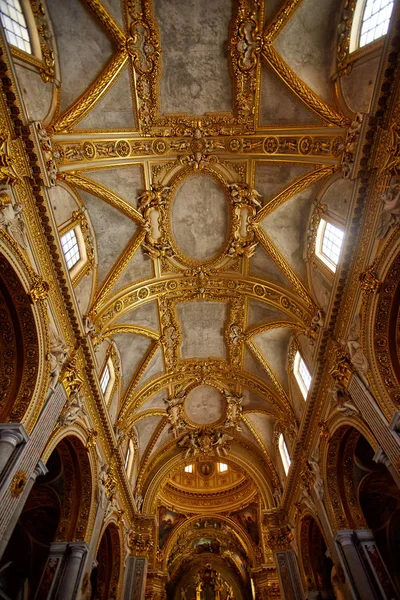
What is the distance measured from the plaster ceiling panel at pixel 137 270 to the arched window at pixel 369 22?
388 inches

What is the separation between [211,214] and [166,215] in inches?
73.3

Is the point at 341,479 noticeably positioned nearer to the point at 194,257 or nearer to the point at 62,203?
the point at 194,257

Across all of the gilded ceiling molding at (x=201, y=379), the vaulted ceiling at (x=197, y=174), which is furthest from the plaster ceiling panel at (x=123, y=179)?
the gilded ceiling molding at (x=201, y=379)

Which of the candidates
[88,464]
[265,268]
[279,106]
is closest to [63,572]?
[88,464]

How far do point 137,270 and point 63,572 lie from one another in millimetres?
10644

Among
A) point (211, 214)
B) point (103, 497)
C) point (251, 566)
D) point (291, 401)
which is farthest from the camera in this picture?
point (251, 566)

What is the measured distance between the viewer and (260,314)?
17172 millimetres

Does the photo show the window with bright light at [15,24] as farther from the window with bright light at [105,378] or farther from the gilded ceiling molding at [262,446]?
the gilded ceiling molding at [262,446]

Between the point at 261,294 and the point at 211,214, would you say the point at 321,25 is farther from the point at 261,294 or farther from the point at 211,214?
the point at 261,294

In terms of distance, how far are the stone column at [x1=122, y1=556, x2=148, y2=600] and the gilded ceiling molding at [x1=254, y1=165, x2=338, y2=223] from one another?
17.3 m

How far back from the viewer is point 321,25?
1032cm

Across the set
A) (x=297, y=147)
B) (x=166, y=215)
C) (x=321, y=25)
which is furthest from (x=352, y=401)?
(x=321, y=25)

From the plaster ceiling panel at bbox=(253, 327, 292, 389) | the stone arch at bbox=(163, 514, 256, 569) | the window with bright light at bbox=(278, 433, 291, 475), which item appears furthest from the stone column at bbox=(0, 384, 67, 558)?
the stone arch at bbox=(163, 514, 256, 569)

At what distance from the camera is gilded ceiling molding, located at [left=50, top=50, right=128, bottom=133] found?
1079cm
